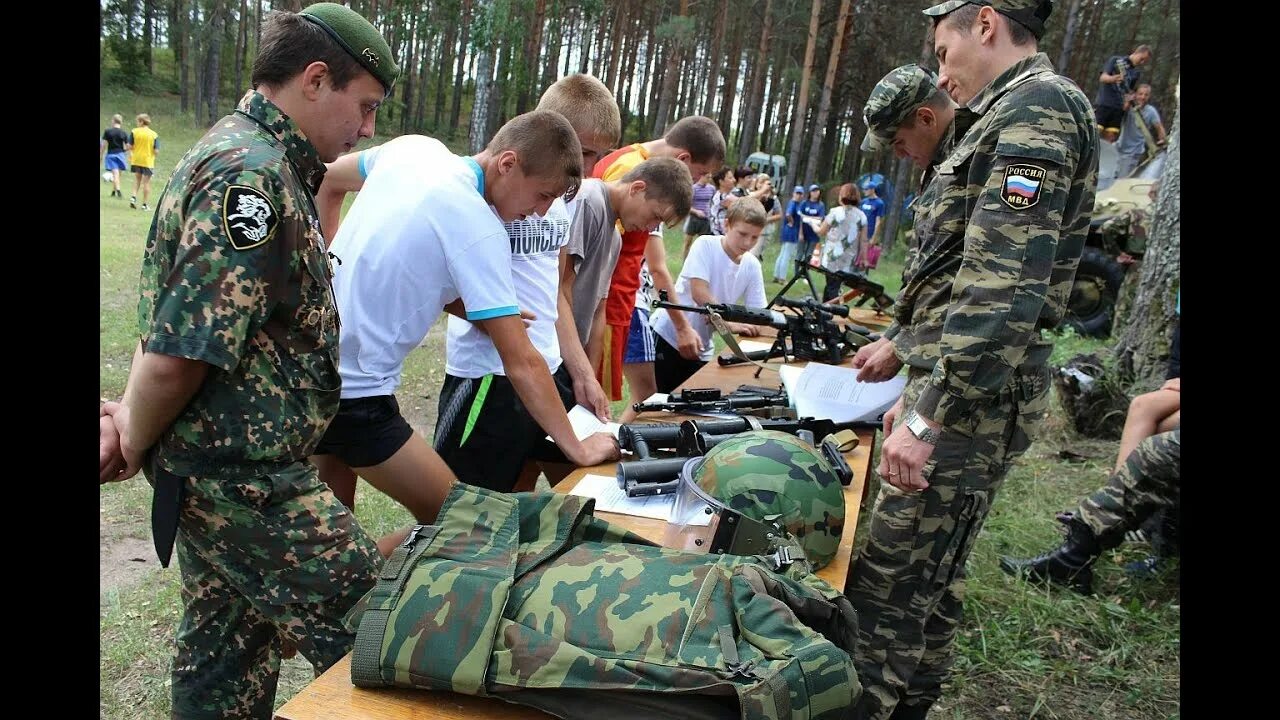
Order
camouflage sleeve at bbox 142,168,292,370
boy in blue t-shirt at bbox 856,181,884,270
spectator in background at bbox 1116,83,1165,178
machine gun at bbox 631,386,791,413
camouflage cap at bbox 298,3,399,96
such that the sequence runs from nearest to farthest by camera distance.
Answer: camouflage sleeve at bbox 142,168,292,370
camouflage cap at bbox 298,3,399,96
machine gun at bbox 631,386,791,413
spectator in background at bbox 1116,83,1165,178
boy in blue t-shirt at bbox 856,181,884,270

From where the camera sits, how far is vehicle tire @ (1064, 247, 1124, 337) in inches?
365

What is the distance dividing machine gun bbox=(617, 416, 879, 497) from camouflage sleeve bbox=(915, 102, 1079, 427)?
56cm

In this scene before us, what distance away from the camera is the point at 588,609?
129 cm

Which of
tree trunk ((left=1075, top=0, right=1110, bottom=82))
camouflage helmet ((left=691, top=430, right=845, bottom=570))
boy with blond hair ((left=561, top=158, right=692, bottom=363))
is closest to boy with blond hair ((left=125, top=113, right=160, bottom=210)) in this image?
boy with blond hair ((left=561, top=158, right=692, bottom=363))

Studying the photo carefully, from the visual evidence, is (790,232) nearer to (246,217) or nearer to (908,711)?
(908,711)

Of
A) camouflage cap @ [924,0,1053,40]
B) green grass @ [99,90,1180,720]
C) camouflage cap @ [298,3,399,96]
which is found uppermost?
camouflage cap @ [924,0,1053,40]

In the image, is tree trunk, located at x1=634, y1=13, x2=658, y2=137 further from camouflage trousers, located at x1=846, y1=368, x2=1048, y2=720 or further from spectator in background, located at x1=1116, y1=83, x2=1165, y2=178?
camouflage trousers, located at x1=846, y1=368, x2=1048, y2=720

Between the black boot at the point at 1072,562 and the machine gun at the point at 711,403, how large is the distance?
143 centimetres

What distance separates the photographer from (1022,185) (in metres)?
1.86

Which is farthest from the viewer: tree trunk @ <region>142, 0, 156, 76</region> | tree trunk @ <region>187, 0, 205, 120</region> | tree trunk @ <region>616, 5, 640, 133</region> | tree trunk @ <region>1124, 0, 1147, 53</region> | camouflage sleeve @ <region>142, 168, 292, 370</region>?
tree trunk @ <region>142, 0, 156, 76</region>

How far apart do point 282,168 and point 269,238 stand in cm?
14

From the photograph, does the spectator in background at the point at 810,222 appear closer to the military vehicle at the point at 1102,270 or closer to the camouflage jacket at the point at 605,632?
the military vehicle at the point at 1102,270

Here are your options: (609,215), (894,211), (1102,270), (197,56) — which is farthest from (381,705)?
(197,56)
